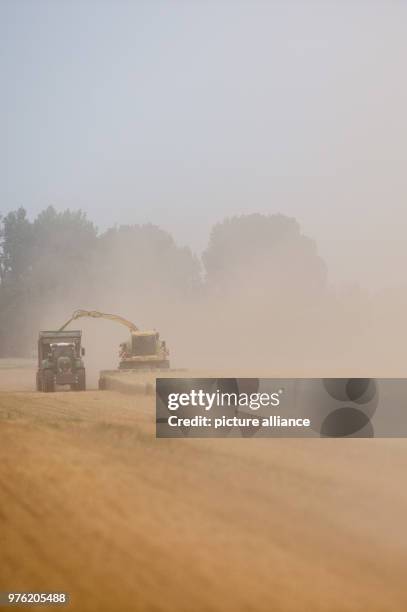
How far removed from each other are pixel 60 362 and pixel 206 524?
86.8 feet

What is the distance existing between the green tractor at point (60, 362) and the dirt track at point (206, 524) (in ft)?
63.2

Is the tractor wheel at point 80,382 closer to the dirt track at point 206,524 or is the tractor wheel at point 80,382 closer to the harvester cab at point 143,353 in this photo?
the harvester cab at point 143,353

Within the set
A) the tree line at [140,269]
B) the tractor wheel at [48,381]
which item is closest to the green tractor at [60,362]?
the tractor wheel at [48,381]

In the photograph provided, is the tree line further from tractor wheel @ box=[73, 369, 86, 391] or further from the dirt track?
the dirt track

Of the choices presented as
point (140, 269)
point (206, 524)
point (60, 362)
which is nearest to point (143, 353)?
point (60, 362)

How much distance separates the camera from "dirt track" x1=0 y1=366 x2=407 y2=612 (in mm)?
5941

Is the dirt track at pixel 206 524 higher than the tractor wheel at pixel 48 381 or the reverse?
the reverse

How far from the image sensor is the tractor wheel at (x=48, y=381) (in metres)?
33.6

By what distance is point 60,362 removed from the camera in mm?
33812

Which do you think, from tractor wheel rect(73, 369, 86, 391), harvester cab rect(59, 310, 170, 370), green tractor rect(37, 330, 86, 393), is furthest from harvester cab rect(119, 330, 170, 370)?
tractor wheel rect(73, 369, 86, 391)

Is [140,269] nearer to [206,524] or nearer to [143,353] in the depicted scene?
[143,353]

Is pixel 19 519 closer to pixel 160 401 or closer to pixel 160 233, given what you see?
pixel 160 401

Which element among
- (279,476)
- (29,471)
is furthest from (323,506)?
(29,471)

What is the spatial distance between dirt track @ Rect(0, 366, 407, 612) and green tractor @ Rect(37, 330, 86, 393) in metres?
19.3
